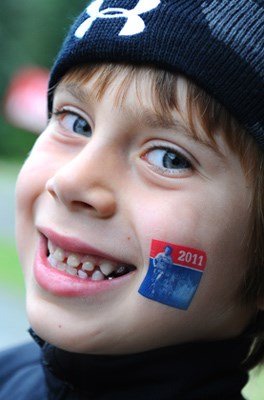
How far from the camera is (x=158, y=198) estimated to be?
1.74 metres

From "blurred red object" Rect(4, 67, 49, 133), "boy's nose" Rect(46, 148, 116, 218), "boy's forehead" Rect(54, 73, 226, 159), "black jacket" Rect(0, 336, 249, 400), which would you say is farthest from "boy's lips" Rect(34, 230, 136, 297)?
"blurred red object" Rect(4, 67, 49, 133)

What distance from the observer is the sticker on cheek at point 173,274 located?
1734 millimetres

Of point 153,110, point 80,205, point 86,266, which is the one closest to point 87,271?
point 86,266

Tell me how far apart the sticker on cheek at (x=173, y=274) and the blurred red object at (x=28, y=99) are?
600 inches

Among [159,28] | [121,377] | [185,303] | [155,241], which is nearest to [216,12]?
[159,28]

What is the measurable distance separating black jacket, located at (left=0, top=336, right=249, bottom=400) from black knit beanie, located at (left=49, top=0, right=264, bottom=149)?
1.91 feet

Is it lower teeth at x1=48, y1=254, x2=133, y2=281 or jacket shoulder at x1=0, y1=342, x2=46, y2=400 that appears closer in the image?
lower teeth at x1=48, y1=254, x2=133, y2=281

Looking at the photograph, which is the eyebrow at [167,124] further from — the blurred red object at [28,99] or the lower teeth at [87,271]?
the blurred red object at [28,99]

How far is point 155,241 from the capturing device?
1.71 metres

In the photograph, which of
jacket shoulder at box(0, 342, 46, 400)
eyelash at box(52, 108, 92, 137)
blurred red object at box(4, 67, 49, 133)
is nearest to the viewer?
eyelash at box(52, 108, 92, 137)

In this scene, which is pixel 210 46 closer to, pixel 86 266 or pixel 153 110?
pixel 153 110

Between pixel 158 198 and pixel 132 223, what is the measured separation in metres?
0.09

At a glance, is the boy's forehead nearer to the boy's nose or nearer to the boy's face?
the boy's face

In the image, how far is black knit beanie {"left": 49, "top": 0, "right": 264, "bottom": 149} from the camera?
1.74 meters
